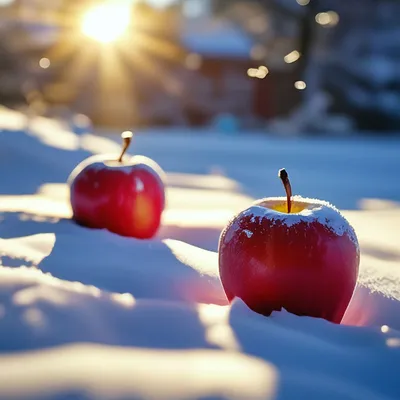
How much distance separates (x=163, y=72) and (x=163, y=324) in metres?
20.0

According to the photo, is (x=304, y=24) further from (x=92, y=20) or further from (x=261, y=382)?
(x=261, y=382)

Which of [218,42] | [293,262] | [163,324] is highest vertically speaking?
[218,42]

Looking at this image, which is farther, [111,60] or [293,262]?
[111,60]

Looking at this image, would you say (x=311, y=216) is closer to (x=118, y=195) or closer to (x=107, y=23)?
(x=118, y=195)

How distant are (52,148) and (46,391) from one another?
568 cm

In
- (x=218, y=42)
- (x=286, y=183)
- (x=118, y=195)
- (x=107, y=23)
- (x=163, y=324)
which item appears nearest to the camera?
(x=163, y=324)

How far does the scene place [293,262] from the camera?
2.06 m

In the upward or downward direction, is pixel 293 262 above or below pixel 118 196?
below

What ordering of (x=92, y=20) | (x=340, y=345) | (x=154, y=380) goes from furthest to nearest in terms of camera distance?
(x=92, y=20) → (x=340, y=345) → (x=154, y=380)

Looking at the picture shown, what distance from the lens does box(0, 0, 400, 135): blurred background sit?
796 inches

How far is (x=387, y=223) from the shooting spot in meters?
4.43

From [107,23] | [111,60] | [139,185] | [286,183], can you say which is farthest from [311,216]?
[111,60]

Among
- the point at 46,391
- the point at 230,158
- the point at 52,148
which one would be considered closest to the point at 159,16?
the point at 230,158

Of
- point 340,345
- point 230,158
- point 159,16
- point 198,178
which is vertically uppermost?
point 159,16
